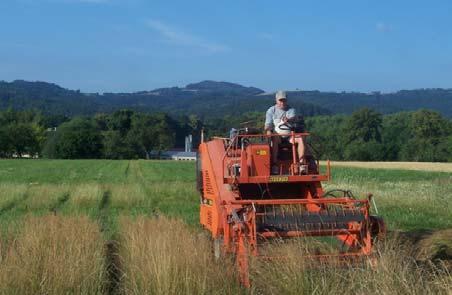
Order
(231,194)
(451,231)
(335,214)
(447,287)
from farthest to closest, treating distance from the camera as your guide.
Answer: (451,231)
(231,194)
(335,214)
(447,287)

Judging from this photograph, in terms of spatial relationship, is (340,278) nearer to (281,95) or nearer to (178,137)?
(281,95)

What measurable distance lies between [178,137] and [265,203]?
122 m

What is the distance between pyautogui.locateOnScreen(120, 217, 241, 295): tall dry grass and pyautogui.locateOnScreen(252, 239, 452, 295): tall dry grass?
40cm

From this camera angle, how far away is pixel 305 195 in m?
10.4

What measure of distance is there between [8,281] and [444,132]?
107254mm

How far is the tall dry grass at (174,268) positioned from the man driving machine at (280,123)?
2.20 metres

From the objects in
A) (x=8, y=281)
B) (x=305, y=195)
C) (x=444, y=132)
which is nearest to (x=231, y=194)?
(x=305, y=195)

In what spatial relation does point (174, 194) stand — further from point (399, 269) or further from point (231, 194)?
point (399, 269)

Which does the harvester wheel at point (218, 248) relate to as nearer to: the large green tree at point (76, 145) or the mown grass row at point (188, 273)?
the mown grass row at point (188, 273)

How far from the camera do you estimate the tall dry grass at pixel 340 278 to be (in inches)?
241

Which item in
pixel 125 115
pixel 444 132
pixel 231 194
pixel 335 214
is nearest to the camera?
pixel 335 214

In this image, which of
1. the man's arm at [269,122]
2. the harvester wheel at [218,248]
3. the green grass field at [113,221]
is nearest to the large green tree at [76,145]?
the green grass field at [113,221]

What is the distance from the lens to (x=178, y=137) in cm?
13025

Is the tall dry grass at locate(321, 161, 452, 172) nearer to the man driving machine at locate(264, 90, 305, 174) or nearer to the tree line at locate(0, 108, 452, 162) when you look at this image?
the tree line at locate(0, 108, 452, 162)
